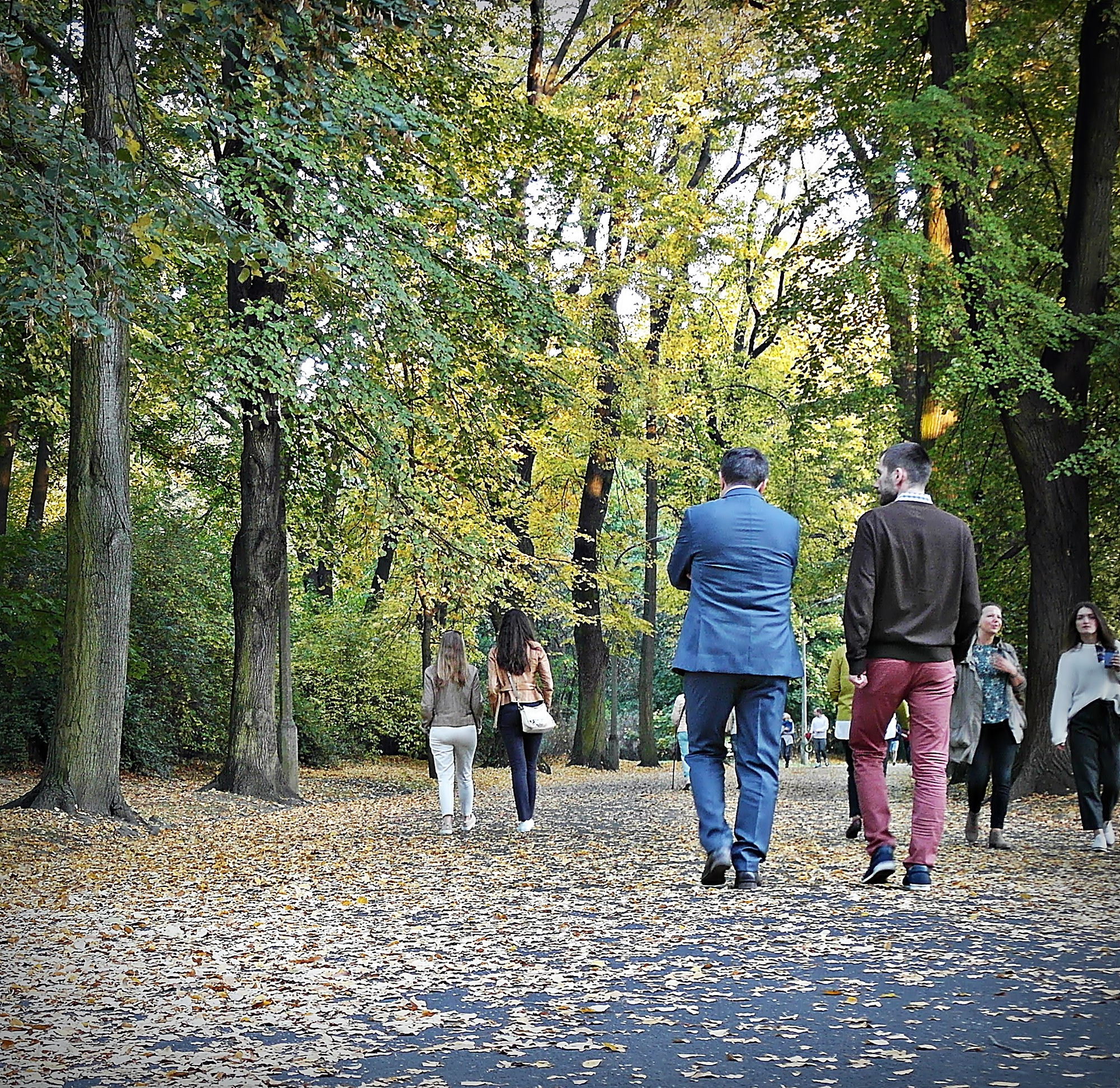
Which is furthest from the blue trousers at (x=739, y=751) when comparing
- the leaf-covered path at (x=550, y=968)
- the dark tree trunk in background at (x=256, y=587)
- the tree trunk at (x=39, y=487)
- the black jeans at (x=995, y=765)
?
the tree trunk at (x=39, y=487)

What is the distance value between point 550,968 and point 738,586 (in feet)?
8.92

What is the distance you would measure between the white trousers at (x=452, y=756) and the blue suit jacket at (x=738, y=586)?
4.99 m

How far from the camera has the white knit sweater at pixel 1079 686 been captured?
10.9 metres

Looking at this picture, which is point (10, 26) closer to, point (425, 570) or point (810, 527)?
point (425, 570)

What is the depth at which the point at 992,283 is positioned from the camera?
647 inches

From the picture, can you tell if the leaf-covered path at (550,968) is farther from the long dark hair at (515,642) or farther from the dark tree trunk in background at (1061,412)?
the dark tree trunk in background at (1061,412)

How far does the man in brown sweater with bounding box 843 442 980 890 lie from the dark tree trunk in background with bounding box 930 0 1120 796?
373 inches

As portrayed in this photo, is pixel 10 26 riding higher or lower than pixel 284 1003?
higher

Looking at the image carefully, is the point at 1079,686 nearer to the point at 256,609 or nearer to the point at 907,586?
the point at 907,586

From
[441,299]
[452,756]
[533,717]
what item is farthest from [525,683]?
[441,299]

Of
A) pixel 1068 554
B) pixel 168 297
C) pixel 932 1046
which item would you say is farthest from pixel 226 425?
pixel 932 1046

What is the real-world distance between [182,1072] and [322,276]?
1154cm

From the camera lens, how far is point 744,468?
8258 millimetres

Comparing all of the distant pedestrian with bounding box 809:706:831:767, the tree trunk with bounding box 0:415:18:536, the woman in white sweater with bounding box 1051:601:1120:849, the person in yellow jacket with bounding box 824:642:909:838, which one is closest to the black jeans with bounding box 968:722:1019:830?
the woman in white sweater with bounding box 1051:601:1120:849
